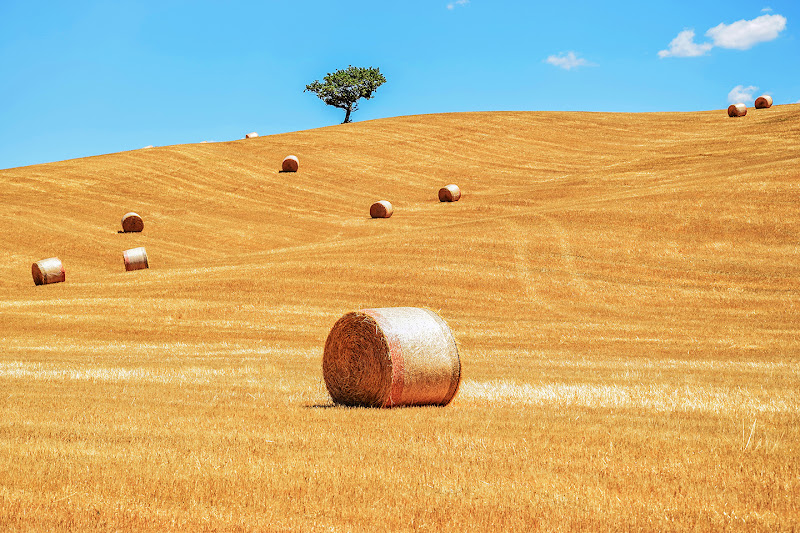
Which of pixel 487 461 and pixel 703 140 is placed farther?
pixel 703 140

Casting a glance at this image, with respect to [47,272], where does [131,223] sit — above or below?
above

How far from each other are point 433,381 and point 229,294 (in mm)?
18583

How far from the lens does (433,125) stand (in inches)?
3155

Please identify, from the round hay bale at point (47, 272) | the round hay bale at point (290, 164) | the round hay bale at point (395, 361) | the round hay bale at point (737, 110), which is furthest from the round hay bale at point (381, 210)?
the round hay bale at point (737, 110)

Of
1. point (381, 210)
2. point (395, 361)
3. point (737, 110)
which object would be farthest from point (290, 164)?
point (395, 361)

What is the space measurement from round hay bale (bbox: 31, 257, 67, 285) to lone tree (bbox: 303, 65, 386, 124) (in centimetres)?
8154

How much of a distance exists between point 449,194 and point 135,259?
22.1 meters

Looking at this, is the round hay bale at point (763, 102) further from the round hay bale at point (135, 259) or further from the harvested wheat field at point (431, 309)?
the round hay bale at point (135, 259)

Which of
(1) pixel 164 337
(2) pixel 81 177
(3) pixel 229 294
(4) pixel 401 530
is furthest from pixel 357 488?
(2) pixel 81 177

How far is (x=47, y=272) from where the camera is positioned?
34.1 metres

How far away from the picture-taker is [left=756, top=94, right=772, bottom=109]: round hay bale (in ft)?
270

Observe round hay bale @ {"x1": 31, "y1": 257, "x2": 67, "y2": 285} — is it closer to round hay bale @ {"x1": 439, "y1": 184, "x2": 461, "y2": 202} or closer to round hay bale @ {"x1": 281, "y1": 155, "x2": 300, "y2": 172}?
round hay bale @ {"x1": 439, "y1": 184, "x2": 461, "y2": 202}

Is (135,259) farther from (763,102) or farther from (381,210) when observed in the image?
(763,102)

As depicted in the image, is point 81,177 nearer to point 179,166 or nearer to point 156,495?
point 179,166
